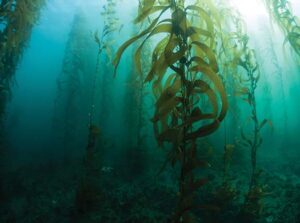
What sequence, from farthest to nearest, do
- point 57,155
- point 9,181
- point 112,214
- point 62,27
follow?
point 62,27
point 57,155
point 9,181
point 112,214

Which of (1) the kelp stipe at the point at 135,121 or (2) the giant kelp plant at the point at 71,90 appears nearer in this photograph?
(1) the kelp stipe at the point at 135,121

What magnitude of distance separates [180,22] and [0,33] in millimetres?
4317

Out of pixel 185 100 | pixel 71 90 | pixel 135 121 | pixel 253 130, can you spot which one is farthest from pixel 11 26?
pixel 71 90

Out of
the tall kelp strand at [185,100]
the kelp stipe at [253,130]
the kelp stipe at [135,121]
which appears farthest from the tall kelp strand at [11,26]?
the kelp stipe at [253,130]

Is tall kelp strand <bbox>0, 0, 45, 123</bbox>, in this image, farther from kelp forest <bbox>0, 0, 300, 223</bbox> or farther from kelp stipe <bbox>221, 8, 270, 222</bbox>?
kelp stipe <bbox>221, 8, 270, 222</bbox>

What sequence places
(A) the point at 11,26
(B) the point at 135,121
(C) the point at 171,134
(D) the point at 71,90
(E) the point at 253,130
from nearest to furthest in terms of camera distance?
(C) the point at 171,134, (A) the point at 11,26, (E) the point at 253,130, (B) the point at 135,121, (D) the point at 71,90

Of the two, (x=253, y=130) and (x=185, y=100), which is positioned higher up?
→ (x=253, y=130)

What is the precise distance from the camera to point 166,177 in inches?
299

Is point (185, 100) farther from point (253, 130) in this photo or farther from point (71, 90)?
point (71, 90)

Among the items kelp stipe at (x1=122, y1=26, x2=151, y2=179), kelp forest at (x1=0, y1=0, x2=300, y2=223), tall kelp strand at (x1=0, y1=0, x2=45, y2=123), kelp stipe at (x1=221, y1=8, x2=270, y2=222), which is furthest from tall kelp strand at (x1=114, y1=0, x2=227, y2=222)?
kelp stipe at (x1=122, y1=26, x2=151, y2=179)

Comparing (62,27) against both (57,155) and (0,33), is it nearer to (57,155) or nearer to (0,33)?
(57,155)

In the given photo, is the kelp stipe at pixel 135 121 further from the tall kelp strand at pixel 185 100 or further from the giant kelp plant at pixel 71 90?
the tall kelp strand at pixel 185 100

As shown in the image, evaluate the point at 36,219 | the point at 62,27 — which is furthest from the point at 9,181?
the point at 62,27

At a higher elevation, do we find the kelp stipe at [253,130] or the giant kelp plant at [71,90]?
the giant kelp plant at [71,90]
